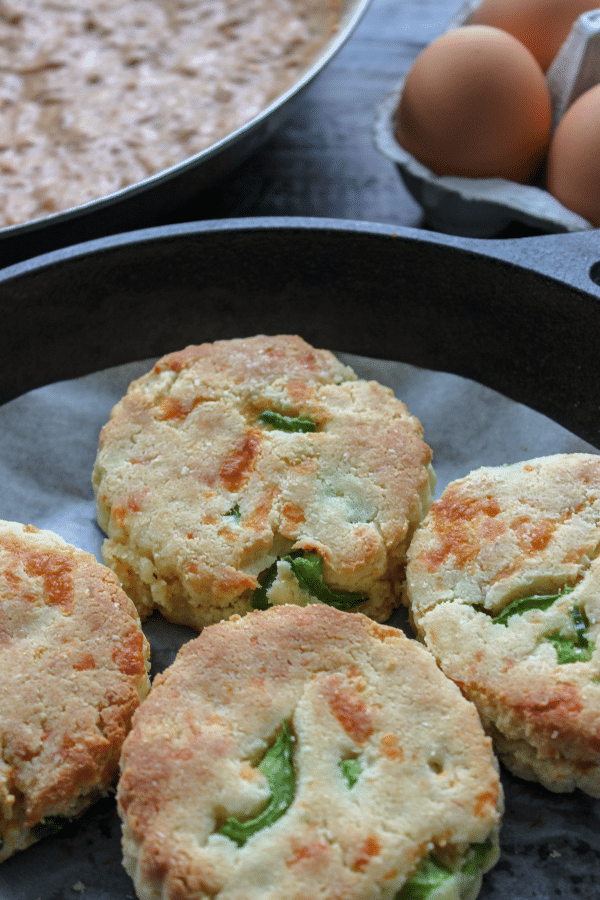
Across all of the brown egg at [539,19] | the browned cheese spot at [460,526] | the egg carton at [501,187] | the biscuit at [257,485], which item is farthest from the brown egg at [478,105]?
the browned cheese spot at [460,526]

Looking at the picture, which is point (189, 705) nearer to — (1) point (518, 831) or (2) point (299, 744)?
(2) point (299, 744)

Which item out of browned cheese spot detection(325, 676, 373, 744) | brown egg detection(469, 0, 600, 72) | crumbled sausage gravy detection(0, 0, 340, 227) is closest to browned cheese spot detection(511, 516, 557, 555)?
browned cheese spot detection(325, 676, 373, 744)

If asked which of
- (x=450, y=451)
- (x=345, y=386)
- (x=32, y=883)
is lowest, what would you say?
(x=32, y=883)

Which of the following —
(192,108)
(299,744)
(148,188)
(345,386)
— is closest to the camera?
(299,744)

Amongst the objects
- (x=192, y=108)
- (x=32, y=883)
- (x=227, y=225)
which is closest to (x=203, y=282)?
(x=227, y=225)

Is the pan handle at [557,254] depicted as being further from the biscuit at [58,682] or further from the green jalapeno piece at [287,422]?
the biscuit at [58,682]

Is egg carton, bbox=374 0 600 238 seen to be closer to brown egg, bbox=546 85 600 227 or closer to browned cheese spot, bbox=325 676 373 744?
brown egg, bbox=546 85 600 227
